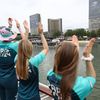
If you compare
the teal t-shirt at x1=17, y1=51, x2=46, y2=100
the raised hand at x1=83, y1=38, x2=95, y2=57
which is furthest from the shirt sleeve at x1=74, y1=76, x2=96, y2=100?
the teal t-shirt at x1=17, y1=51, x2=46, y2=100

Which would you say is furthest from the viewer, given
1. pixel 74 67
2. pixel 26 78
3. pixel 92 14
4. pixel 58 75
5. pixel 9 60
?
pixel 92 14

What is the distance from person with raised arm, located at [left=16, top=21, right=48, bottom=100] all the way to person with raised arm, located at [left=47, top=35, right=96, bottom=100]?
2.43 ft

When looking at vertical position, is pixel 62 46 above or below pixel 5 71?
above

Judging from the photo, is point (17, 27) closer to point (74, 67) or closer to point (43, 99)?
point (43, 99)

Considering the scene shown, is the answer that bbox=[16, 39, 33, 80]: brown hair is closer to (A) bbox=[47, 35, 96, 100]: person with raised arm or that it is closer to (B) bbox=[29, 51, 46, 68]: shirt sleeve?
(B) bbox=[29, 51, 46, 68]: shirt sleeve

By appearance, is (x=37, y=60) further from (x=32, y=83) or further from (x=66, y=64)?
(x=66, y=64)

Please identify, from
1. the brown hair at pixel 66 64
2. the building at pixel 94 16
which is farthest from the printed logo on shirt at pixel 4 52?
the building at pixel 94 16

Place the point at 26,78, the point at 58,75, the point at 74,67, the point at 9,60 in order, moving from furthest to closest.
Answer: the point at 9,60 → the point at 26,78 → the point at 58,75 → the point at 74,67

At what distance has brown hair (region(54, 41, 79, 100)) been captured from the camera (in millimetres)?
2246

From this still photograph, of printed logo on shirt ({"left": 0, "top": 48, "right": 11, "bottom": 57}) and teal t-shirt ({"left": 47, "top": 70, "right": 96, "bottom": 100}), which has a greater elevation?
printed logo on shirt ({"left": 0, "top": 48, "right": 11, "bottom": 57})

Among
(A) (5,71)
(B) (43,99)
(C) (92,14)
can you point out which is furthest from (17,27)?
(C) (92,14)

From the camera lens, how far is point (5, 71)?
409 cm

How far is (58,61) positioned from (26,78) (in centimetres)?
109

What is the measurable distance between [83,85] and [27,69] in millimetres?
1042
